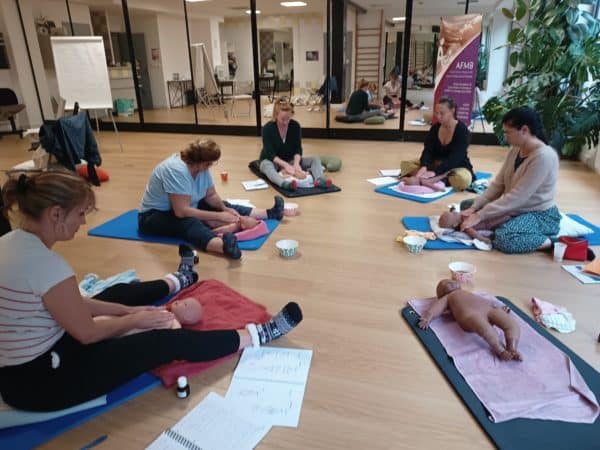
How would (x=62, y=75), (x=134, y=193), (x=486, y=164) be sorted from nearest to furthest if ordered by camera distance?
(x=134, y=193), (x=486, y=164), (x=62, y=75)

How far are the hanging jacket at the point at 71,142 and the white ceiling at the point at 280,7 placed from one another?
3.82 meters

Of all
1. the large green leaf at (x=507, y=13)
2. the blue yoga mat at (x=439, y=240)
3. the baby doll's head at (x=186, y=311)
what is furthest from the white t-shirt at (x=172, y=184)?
the large green leaf at (x=507, y=13)

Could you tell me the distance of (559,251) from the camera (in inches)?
108

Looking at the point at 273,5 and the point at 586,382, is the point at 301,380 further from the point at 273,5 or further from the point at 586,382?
the point at 273,5

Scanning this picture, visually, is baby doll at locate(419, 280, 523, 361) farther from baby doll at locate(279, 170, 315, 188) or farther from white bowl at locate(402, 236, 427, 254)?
baby doll at locate(279, 170, 315, 188)

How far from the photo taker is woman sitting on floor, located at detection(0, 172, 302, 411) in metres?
1.31

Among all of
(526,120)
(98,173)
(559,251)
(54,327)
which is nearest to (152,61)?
(98,173)

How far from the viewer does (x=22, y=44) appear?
7.57 m

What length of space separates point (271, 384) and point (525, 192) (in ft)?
6.83

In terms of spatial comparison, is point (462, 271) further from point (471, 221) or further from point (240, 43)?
point (240, 43)

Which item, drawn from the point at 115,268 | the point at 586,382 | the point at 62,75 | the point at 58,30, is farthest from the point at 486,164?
the point at 58,30

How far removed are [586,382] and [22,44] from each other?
9.19 m

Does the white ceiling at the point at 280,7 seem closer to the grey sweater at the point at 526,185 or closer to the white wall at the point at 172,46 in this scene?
the white wall at the point at 172,46

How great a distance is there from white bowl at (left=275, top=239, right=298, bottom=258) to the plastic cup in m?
1.66
